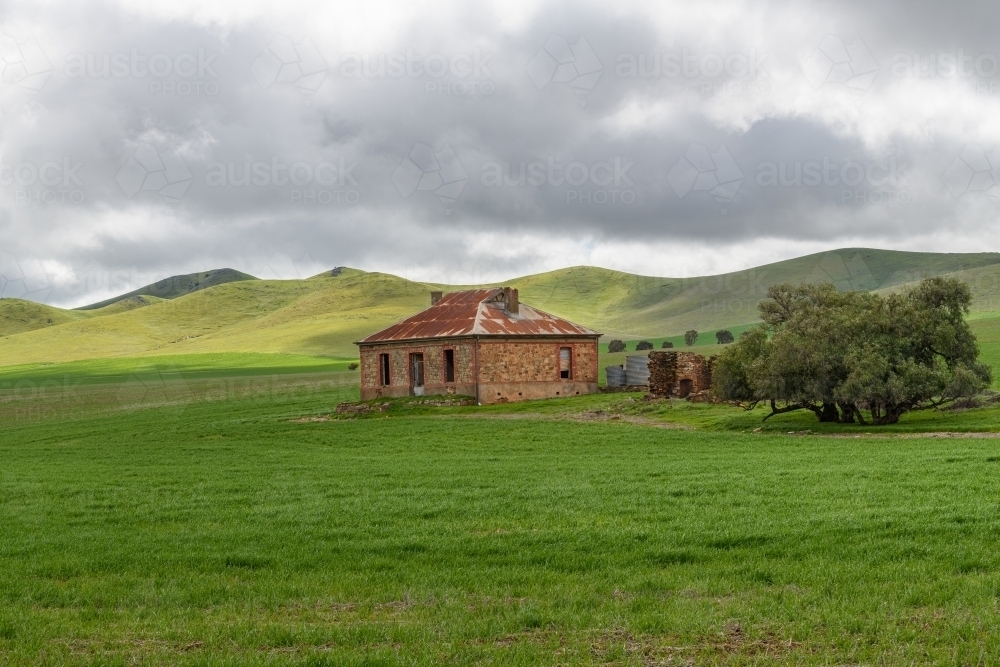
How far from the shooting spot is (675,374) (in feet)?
143

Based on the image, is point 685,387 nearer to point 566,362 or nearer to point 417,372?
point 566,362

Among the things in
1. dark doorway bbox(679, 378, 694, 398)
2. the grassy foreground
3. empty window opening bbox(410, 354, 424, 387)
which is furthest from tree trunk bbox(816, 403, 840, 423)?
empty window opening bbox(410, 354, 424, 387)

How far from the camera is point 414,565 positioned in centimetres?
1109

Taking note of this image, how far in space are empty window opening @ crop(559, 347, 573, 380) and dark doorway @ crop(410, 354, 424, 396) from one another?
814 cm

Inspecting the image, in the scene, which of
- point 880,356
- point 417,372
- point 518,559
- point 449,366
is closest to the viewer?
point 518,559

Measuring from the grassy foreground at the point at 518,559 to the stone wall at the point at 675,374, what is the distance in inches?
722

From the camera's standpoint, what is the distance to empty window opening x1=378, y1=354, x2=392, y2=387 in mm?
55125

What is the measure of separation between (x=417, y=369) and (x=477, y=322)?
184 inches

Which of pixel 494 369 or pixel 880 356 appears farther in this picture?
pixel 494 369

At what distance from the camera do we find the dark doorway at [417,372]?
5359cm

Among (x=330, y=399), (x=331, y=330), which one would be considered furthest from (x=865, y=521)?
(x=331, y=330)

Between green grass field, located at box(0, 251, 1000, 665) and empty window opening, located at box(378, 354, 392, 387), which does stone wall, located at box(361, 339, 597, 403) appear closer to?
empty window opening, located at box(378, 354, 392, 387)

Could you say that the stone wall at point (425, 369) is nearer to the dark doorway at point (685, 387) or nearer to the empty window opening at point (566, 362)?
the empty window opening at point (566, 362)

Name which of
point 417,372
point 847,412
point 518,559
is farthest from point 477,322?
point 518,559
